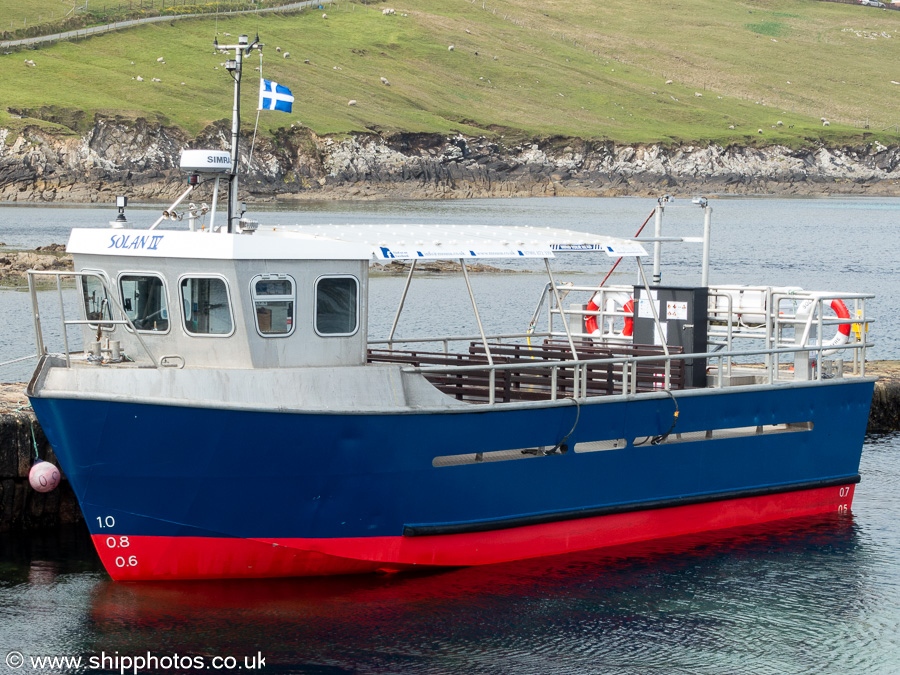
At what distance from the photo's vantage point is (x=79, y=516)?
15547 millimetres

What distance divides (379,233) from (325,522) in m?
3.38

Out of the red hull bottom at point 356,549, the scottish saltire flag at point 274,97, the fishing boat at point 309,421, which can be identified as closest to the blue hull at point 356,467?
the fishing boat at point 309,421

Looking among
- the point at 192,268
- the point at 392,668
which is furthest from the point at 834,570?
the point at 192,268

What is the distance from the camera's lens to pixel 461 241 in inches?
531

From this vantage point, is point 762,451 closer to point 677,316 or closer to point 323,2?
point 677,316

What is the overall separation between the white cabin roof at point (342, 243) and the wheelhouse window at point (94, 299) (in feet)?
1.24

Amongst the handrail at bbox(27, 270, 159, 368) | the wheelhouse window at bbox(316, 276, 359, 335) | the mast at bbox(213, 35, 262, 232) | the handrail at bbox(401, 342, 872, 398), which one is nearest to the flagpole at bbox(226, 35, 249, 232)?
the mast at bbox(213, 35, 262, 232)

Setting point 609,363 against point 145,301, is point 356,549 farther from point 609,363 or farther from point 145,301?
point 609,363

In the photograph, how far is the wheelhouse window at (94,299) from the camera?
12836mm

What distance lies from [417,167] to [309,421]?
112682 mm

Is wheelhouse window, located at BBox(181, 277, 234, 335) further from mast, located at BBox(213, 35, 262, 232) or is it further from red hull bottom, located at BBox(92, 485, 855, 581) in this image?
red hull bottom, located at BBox(92, 485, 855, 581)

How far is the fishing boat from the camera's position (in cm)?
1188

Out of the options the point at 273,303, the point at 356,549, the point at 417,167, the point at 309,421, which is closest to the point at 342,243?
the point at 273,303

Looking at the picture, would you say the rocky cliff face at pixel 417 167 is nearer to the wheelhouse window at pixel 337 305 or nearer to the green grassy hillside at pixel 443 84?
the green grassy hillside at pixel 443 84
